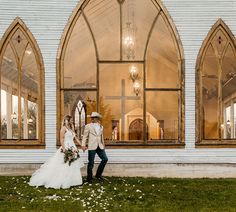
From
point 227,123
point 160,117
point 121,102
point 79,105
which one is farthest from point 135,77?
point 227,123

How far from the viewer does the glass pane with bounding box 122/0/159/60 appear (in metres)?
14.4

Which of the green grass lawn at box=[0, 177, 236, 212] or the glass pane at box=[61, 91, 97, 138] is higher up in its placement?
the glass pane at box=[61, 91, 97, 138]

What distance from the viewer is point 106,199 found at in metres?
11.0

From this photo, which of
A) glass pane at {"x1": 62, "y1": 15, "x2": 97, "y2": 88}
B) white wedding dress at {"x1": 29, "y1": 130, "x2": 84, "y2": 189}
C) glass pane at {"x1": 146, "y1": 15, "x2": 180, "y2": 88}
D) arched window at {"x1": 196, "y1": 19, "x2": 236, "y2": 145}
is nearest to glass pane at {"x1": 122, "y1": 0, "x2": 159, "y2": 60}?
glass pane at {"x1": 146, "y1": 15, "x2": 180, "y2": 88}

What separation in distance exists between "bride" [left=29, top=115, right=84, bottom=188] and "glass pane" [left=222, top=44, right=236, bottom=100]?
4251 mm

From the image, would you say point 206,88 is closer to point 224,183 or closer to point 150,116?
point 150,116

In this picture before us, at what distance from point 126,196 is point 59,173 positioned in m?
1.92

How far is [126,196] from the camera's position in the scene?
1140cm

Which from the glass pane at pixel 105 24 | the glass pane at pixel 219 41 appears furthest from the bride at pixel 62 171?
the glass pane at pixel 219 41

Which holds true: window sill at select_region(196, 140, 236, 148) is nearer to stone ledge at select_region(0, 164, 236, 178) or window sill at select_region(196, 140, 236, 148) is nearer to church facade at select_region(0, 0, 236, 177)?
church facade at select_region(0, 0, 236, 177)

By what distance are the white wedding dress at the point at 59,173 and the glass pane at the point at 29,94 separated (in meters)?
1.79

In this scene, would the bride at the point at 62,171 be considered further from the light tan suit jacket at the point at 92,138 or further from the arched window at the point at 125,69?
the arched window at the point at 125,69

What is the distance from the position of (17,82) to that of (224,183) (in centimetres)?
579

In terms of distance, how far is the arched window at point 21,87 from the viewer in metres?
14.3
